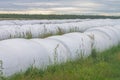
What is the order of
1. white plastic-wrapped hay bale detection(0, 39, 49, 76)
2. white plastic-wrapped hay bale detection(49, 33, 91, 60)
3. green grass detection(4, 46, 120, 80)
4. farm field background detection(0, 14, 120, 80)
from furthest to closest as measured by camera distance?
white plastic-wrapped hay bale detection(49, 33, 91, 60) → green grass detection(4, 46, 120, 80) → farm field background detection(0, 14, 120, 80) → white plastic-wrapped hay bale detection(0, 39, 49, 76)

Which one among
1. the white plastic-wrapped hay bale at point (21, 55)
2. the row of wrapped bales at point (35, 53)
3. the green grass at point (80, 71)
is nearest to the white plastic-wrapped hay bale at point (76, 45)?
the row of wrapped bales at point (35, 53)

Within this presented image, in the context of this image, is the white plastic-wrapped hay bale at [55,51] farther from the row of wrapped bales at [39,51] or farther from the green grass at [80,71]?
the green grass at [80,71]

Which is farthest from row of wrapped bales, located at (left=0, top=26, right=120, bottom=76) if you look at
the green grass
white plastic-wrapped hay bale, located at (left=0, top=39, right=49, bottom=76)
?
the green grass

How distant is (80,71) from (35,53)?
3.54ft

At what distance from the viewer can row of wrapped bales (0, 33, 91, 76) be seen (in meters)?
6.57

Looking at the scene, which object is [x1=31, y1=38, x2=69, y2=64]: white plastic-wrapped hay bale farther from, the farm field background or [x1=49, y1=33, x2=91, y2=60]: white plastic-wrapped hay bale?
[x1=49, y1=33, x2=91, y2=60]: white plastic-wrapped hay bale

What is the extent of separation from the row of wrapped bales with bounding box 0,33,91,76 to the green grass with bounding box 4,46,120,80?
0.46 ft

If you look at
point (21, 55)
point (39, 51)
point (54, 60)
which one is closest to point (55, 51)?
point (54, 60)

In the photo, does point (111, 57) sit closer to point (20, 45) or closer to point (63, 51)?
point (63, 51)

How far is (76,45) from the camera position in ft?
31.0

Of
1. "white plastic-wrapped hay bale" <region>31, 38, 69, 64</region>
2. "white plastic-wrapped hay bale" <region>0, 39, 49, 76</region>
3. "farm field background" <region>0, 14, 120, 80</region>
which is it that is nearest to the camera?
"white plastic-wrapped hay bale" <region>0, 39, 49, 76</region>

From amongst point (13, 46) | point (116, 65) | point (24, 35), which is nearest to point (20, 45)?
point (13, 46)

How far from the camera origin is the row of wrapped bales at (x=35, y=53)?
6566 mm

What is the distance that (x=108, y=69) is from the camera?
330 inches
